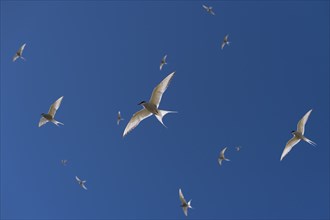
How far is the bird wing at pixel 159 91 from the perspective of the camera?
16589 mm

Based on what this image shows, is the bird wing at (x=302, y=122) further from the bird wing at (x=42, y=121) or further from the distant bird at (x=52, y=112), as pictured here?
the bird wing at (x=42, y=121)

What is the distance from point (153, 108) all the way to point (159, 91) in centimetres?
72

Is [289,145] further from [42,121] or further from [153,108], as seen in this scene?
[42,121]

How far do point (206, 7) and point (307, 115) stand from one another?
11113mm

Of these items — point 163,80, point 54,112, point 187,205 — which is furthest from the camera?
point 187,205

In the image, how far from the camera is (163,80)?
16656 mm

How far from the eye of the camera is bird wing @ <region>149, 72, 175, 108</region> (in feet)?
54.4

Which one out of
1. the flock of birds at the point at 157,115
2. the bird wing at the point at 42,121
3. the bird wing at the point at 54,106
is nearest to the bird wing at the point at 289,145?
the flock of birds at the point at 157,115

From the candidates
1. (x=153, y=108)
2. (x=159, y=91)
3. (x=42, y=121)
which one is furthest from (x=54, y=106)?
(x=159, y=91)

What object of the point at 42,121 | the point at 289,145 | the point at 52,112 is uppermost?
the point at 52,112

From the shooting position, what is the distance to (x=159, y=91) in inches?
667

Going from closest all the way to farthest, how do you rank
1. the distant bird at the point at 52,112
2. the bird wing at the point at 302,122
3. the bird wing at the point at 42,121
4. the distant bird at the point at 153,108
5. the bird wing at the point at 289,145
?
the distant bird at the point at 153,108
the bird wing at the point at 302,122
the bird wing at the point at 289,145
the distant bird at the point at 52,112
the bird wing at the point at 42,121

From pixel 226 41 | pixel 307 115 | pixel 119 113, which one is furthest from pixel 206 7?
pixel 307 115

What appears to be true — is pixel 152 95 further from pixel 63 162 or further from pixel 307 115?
pixel 63 162
